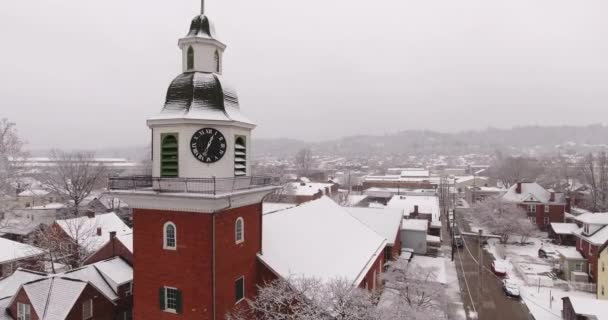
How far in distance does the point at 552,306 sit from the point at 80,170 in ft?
183

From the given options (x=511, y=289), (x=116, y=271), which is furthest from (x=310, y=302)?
(x=511, y=289)

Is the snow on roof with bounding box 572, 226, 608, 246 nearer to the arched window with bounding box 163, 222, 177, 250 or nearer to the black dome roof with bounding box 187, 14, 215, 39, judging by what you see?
the arched window with bounding box 163, 222, 177, 250

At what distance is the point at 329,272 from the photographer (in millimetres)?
19594

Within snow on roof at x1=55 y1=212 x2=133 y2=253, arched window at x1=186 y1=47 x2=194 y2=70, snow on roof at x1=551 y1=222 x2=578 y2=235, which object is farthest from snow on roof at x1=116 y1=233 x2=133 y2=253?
snow on roof at x1=551 y1=222 x2=578 y2=235

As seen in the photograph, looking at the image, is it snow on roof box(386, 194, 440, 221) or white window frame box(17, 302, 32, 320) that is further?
snow on roof box(386, 194, 440, 221)

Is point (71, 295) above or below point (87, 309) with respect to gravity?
above

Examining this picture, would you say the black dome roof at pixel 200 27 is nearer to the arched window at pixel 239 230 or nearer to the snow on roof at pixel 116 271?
the arched window at pixel 239 230

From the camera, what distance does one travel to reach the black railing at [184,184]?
14555 millimetres

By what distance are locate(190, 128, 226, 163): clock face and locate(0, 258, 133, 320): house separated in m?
12.5

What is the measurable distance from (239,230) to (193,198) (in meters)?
3.15

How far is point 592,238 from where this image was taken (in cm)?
3766

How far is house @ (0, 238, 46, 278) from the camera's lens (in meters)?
33.8

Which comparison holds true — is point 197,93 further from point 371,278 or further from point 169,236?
point 371,278

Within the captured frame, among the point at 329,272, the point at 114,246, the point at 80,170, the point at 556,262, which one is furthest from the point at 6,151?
the point at 556,262
